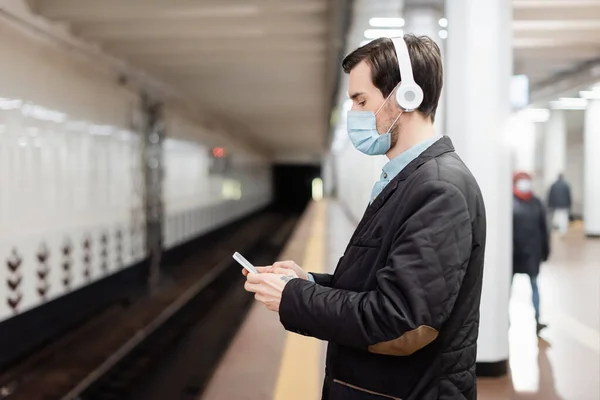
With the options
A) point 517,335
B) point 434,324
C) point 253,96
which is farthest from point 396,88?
point 253,96

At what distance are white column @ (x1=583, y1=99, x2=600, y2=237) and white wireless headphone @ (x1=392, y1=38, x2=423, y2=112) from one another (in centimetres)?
1171

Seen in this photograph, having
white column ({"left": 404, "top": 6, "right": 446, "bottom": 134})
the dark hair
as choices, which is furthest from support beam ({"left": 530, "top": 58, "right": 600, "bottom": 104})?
the dark hair

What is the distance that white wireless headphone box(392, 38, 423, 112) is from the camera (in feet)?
4.32

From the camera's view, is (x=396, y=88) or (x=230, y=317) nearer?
(x=396, y=88)

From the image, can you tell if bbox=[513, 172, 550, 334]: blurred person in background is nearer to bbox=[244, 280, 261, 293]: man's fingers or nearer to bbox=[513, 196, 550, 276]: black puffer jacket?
bbox=[513, 196, 550, 276]: black puffer jacket

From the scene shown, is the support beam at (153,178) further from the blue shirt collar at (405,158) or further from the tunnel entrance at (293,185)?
the tunnel entrance at (293,185)

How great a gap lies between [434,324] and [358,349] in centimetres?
23

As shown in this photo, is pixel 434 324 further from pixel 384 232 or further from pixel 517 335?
pixel 517 335

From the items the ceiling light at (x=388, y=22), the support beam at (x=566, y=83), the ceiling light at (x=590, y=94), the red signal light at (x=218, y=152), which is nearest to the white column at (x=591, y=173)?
the support beam at (x=566, y=83)

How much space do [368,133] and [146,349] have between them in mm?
6995

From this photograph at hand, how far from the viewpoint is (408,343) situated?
124cm

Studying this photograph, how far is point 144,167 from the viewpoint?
11070 mm

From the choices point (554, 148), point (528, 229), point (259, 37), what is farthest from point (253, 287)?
point (554, 148)

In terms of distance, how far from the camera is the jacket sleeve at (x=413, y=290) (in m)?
1.20
